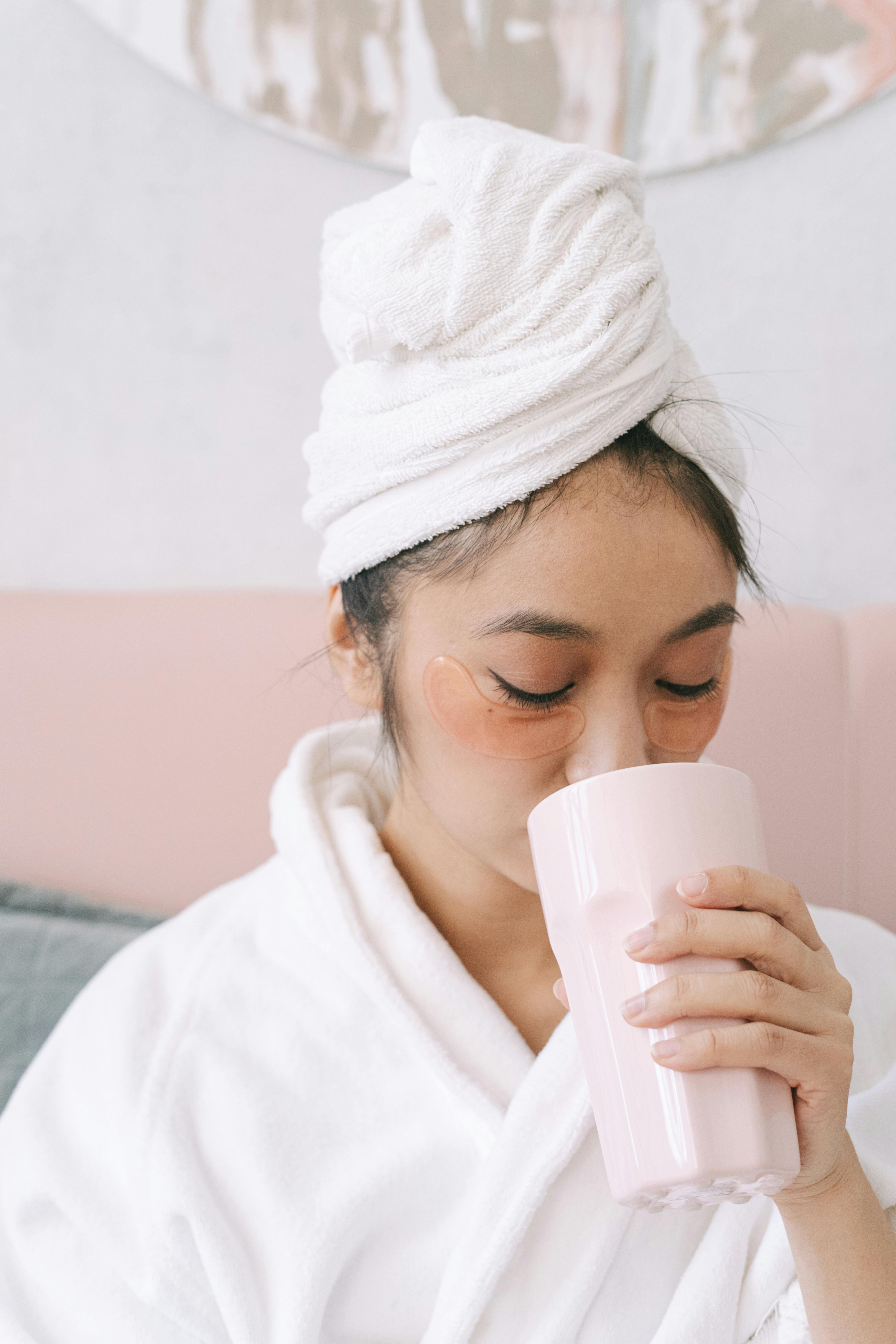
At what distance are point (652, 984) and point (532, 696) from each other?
23 cm

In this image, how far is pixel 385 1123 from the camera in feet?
2.62

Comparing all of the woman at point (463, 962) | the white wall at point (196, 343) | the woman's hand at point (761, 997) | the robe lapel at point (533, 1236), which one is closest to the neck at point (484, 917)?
the woman at point (463, 962)

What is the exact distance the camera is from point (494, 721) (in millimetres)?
680

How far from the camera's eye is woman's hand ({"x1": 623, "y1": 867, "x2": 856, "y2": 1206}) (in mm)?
479

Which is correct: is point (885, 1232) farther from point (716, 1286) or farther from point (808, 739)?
point (808, 739)

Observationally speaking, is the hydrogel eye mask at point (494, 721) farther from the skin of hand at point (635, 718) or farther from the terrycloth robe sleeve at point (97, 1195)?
the terrycloth robe sleeve at point (97, 1195)

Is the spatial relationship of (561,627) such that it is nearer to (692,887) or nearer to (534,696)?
(534,696)

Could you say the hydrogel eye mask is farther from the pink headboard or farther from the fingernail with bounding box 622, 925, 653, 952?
the pink headboard

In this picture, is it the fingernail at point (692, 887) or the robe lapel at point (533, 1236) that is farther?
the robe lapel at point (533, 1236)

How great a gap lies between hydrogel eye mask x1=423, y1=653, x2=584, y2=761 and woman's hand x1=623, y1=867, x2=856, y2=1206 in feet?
0.59

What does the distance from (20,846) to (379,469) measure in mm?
726

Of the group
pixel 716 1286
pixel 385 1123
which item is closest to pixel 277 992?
pixel 385 1123

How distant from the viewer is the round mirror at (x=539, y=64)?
115cm

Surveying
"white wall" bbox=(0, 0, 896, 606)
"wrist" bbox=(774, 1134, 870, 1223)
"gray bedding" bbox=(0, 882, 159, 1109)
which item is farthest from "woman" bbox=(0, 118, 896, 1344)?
"white wall" bbox=(0, 0, 896, 606)
